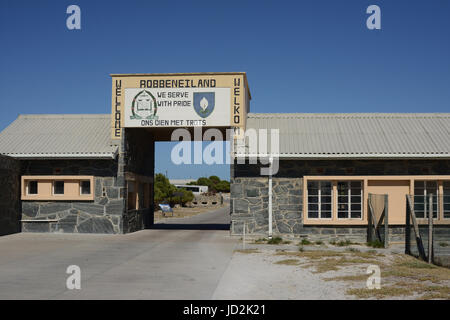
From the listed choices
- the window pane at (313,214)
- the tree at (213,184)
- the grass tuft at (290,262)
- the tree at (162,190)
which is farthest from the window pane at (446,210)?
the tree at (213,184)

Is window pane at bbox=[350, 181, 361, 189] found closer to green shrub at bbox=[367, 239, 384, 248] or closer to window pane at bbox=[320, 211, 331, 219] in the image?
window pane at bbox=[320, 211, 331, 219]

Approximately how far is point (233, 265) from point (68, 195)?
33.4ft

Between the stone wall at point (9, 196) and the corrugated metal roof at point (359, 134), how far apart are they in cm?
976

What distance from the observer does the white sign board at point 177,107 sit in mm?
19188

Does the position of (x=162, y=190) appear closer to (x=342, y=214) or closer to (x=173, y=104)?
(x=173, y=104)

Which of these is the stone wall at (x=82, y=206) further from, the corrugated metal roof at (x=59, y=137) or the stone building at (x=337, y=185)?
the stone building at (x=337, y=185)

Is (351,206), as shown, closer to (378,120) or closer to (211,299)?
(378,120)

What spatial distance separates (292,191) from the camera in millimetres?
18234

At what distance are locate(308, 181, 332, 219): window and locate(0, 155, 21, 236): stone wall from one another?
38.6 ft

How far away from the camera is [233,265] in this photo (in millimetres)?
12211

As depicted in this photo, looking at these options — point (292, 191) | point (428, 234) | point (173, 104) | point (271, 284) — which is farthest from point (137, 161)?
point (271, 284)

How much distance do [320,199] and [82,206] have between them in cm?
950

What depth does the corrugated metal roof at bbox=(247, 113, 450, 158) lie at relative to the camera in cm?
1798
